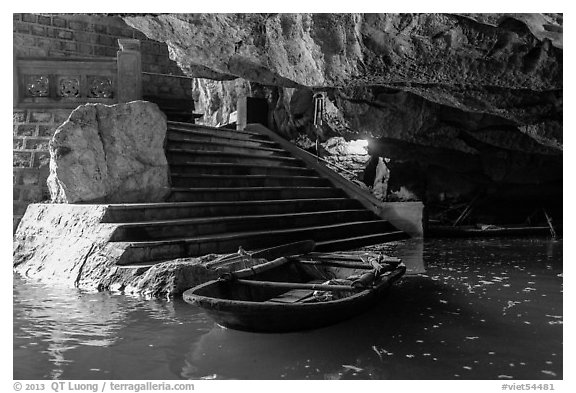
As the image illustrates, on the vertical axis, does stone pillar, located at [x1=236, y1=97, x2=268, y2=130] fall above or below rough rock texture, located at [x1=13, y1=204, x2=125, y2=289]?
above

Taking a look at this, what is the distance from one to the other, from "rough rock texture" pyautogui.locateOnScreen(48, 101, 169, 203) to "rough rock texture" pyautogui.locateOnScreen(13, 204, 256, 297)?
433 mm

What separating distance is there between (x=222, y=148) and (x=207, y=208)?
3.08 m

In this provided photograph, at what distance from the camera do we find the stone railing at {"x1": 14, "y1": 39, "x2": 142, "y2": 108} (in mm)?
8945

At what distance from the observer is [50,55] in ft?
45.1

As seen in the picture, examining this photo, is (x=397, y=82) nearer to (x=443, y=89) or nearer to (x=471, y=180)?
(x=443, y=89)

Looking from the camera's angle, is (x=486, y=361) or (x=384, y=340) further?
(x=384, y=340)

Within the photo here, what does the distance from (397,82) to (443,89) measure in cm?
97

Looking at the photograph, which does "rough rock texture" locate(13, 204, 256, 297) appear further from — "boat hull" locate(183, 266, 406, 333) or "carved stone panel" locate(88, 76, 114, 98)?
"carved stone panel" locate(88, 76, 114, 98)

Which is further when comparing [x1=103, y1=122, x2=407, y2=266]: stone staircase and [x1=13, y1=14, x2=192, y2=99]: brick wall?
[x1=13, y1=14, x2=192, y2=99]: brick wall

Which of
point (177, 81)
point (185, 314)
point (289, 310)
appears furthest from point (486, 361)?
point (177, 81)

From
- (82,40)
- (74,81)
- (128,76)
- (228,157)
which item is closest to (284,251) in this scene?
(228,157)

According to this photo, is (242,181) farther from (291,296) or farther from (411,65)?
(291,296)

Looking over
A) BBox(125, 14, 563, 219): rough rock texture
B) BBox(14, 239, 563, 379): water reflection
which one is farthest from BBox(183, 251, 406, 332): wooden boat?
BBox(125, 14, 563, 219): rough rock texture

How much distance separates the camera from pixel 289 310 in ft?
11.9
